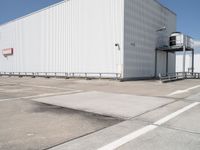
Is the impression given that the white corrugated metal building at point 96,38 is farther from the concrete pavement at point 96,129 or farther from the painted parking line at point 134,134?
the painted parking line at point 134,134

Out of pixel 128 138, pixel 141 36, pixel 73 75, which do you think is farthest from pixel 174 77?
pixel 128 138

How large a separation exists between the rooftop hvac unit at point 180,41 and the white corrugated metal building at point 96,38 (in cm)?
258

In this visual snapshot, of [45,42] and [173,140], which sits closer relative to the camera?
[173,140]

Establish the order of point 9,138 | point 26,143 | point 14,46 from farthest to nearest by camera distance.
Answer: point 14,46, point 9,138, point 26,143

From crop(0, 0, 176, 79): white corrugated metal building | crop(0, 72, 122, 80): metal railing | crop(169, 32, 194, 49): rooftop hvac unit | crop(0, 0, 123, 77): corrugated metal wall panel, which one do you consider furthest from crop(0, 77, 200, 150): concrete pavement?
crop(169, 32, 194, 49): rooftop hvac unit

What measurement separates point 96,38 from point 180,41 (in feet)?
39.4

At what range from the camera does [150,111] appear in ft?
24.6

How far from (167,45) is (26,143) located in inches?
1219

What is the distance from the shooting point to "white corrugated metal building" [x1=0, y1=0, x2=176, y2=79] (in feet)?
80.0

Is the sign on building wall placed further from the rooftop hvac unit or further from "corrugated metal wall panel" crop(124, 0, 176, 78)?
the rooftop hvac unit

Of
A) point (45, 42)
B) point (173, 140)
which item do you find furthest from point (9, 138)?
point (45, 42)

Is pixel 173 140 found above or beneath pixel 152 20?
beneath

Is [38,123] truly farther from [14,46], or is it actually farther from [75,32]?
[14,46]

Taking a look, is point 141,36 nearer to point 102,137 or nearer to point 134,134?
point 134,134
